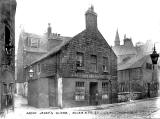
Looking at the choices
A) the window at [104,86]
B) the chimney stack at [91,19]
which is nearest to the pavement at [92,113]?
the window at [104,86]

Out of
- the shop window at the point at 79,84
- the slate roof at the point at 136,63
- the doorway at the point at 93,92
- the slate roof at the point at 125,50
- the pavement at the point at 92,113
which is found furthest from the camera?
the slate roof at the point at 125,50

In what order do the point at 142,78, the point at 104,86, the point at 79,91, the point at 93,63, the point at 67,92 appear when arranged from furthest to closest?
the point at 142,78
the point at 104,86
the point at 93,63
the point at 79,91
the point at 67,92

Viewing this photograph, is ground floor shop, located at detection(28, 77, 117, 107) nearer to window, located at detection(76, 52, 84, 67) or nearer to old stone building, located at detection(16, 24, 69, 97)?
window, located at detection(76, 52, 84, 67)

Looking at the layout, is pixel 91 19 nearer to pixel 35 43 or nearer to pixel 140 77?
pixel 35 43

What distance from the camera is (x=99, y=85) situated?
24.6 metres

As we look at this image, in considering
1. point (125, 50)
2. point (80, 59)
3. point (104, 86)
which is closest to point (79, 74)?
point (80, 59)

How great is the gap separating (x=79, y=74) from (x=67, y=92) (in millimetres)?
2183

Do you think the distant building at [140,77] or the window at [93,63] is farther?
the distant building at [140,77]

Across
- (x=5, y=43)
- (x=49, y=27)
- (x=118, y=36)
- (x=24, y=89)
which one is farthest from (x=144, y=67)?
(x=118, y=36)

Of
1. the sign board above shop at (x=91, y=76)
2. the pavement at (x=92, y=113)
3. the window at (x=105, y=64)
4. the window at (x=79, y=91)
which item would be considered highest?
the window at (x=105, y=64)

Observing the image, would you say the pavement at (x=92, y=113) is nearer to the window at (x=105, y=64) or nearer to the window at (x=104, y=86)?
the window at (x=104, y=86)

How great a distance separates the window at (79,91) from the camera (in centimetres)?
2252

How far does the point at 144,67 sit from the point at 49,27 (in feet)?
52.0

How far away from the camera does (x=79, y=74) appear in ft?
75.2
